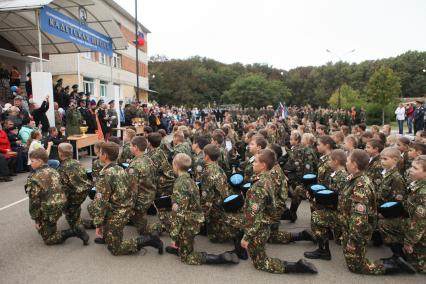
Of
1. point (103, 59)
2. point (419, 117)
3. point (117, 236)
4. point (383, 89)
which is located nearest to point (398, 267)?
point (117, 236)

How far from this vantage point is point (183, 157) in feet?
14.8

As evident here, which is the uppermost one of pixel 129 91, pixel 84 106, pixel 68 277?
pixel 129 91

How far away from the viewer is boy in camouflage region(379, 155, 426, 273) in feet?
13.1

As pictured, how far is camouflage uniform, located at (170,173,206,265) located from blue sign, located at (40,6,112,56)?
1060 centimetres

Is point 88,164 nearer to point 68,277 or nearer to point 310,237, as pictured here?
point 68,277

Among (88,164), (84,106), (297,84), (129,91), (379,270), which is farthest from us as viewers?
(297,84)

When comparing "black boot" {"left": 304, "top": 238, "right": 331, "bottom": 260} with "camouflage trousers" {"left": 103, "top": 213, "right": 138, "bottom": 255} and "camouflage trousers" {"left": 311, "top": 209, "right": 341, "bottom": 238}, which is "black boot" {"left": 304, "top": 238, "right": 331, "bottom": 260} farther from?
"camouflage trousers" {"left": 103, "top": 213, "right": 138, "bottom": 255}

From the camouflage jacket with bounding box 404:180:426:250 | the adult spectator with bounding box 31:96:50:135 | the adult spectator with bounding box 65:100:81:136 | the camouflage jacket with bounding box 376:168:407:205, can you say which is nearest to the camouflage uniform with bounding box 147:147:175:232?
the camouflage jacket with bounding box 376:168:407:205

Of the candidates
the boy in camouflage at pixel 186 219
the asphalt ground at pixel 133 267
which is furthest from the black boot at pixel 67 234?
the boy in camouflage at pixel 186 219

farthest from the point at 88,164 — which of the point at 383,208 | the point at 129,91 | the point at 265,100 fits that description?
the point at 265,100

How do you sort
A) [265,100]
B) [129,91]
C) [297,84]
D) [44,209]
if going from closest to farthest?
[44,209] → [129,91] → [265,100] → [297,84]

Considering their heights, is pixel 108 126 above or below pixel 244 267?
above

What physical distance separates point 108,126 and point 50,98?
3.10m

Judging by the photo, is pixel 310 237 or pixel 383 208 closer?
pixel 383 208
